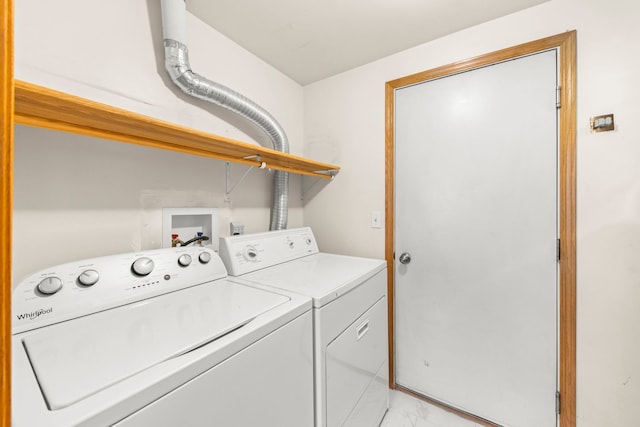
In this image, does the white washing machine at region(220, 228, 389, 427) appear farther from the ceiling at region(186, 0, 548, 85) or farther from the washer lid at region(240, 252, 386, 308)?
the ceiling at region(186, 0, 548, 85)

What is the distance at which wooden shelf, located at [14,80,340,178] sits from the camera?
71 cm

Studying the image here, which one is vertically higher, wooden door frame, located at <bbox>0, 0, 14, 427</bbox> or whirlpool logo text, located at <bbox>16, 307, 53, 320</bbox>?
wooden door frame, located at <bbox>0, 0, 14, 427</bbox>

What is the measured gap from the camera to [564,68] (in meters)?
1.28

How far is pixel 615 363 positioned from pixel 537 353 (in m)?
0.29

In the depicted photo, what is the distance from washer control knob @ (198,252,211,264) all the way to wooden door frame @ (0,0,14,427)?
87 centimetres

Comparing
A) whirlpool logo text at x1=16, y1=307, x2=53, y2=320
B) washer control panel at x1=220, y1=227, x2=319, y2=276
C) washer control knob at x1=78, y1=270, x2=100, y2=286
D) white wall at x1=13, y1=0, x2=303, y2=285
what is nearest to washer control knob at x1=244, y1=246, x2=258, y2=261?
washer control panel at x1=220, y1=227, x2=319, y2=276

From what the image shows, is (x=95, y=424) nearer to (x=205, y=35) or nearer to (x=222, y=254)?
(x=222, y=254)

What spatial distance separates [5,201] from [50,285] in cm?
70

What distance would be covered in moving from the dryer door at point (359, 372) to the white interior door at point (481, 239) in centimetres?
34

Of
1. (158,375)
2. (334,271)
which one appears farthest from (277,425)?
(334,271)

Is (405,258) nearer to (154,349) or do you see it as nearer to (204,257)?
(204,257)

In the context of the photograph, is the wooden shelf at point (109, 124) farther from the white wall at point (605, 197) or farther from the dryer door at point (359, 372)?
the white wall at point (605, 197)

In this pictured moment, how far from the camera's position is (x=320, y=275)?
128 centimetres

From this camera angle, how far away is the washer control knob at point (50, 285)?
778mm
